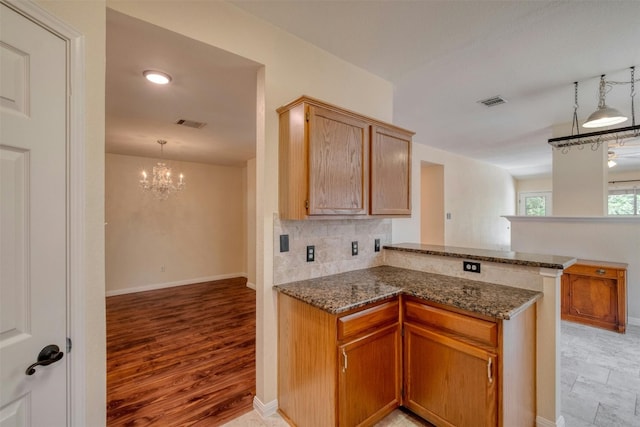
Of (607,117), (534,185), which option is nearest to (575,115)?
(607,117)

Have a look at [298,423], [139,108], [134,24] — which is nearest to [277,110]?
[134,24]

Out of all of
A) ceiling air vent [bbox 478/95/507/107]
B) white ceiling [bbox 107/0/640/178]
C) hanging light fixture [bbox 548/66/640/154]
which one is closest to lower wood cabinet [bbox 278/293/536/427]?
white ceiling [bbox 107/0/640/178]

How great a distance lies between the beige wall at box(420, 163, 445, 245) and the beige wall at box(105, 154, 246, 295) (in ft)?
13.2

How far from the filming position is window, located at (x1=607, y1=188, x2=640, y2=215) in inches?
295

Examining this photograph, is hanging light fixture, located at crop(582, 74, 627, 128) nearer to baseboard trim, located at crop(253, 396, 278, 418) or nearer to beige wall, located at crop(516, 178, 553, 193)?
baseboard trim, located at crop(253, 396, 278, 418)

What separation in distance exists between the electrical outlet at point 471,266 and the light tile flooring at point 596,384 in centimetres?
110

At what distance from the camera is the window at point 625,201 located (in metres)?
7.48

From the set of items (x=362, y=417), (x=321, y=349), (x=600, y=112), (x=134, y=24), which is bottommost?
(x=362, y=417)

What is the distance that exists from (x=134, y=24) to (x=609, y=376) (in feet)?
14.3

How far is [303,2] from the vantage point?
1783 millimetres

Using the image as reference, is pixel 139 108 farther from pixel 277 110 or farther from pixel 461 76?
pixel 461 76

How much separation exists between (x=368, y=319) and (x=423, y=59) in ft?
7.08

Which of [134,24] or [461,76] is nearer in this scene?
[134,24]

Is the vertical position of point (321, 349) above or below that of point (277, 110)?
below
